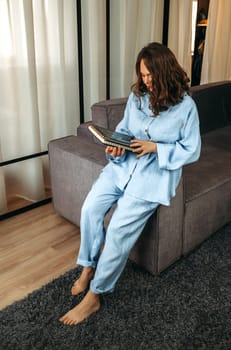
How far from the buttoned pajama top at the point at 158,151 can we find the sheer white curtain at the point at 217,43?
229cm

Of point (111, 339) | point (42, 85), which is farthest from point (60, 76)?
point (111, 339)

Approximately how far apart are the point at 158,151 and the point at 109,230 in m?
0.39

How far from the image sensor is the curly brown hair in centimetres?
140

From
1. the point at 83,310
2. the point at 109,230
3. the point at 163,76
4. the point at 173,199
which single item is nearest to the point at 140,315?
Result: the point at 83,310

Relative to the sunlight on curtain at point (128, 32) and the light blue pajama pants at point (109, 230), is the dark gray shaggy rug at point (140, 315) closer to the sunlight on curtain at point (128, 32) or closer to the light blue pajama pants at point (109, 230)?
the light blue pajama pants at point (109, 230)

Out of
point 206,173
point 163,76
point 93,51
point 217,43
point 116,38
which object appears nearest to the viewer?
point 163,76

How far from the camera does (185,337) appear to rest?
143cm

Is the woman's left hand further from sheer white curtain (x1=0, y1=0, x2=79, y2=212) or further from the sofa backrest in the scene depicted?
the sofa backrest

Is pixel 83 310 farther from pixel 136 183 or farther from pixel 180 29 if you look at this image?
pixel 180 29

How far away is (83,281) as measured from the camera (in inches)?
65.0

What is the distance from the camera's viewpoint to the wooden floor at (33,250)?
1.75m

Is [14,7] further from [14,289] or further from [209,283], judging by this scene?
[209,283]

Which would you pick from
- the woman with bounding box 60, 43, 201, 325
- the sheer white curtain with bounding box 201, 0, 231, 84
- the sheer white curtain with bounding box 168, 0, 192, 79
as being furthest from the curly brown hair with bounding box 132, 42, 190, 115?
the sheer white curtain with bounding box 201, 0, 231, 84

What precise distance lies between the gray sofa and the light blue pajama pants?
0.44ft
